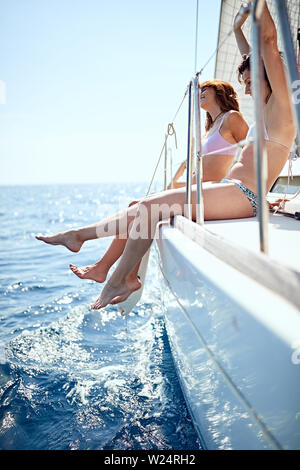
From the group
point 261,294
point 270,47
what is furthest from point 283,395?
point 270,47

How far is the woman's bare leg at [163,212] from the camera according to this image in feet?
5.19

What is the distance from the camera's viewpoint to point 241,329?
74cm

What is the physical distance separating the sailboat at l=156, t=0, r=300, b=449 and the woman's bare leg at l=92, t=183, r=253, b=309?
232 millimetres

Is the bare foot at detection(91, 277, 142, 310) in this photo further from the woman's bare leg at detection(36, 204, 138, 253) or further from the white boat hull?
the white boat hull

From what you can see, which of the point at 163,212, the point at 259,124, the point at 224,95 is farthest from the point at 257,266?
the point at 224,95

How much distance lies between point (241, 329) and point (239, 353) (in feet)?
0.24

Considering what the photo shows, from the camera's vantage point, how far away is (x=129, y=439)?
1.55 meters

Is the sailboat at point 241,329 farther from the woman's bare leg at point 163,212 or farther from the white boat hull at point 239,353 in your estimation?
the woman's bare leg at point 163,212

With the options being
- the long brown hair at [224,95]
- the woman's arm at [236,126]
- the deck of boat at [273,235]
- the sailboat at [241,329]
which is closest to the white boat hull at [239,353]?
the sailboat at [241,329]

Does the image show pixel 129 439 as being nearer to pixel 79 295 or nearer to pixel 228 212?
pixel 228 212

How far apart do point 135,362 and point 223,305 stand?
5.46 ft

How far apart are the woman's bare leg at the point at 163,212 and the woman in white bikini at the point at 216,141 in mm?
138

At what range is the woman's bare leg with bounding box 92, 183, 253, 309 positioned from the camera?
1581 millimetres

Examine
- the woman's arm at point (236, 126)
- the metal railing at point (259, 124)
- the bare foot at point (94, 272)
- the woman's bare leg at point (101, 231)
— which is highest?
the woman's arm at point (236, 126)
